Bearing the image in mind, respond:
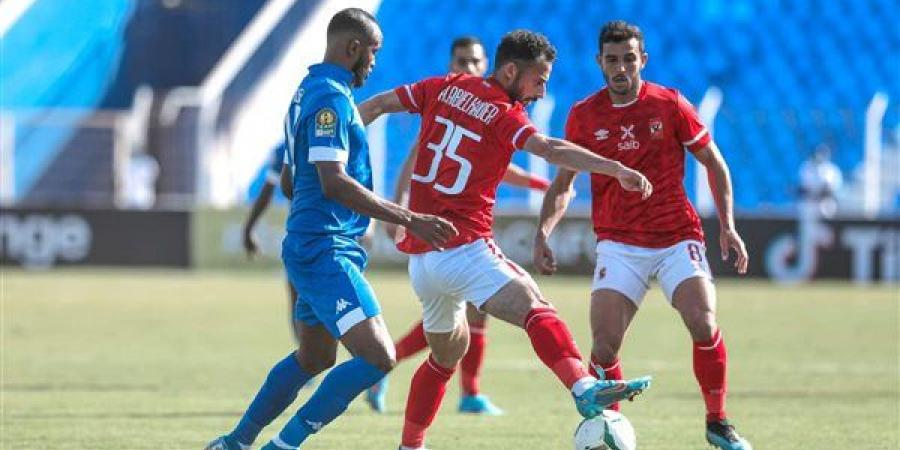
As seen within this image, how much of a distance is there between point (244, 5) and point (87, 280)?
14.6m

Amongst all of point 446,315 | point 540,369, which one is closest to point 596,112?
point 446,315

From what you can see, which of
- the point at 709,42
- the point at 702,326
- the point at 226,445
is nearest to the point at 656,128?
the point at 702,326

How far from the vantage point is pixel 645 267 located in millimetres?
8766

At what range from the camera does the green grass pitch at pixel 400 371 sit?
9.36 metres

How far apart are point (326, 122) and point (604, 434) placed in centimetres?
182

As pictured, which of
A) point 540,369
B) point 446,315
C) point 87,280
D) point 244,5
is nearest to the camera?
point 446,315

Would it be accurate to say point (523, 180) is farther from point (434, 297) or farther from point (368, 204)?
point (368, 204)

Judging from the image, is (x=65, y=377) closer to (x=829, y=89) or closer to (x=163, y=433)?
(x=163, y=433)

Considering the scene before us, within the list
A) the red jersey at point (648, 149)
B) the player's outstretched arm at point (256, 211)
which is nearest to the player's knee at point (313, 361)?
the red jersey at point (648, 149)

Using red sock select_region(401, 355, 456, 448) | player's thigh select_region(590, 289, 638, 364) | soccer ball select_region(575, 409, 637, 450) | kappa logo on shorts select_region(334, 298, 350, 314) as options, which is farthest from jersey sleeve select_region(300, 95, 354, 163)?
player's thigh select_region(590, 289, 638, 364)

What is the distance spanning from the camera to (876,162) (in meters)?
27.2

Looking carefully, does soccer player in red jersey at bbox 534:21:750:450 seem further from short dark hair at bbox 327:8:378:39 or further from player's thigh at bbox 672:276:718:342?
short dark hair at bbox 327:8:378:39

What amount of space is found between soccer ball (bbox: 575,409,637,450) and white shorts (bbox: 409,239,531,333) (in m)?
0.79

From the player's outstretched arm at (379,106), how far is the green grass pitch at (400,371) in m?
1.74
